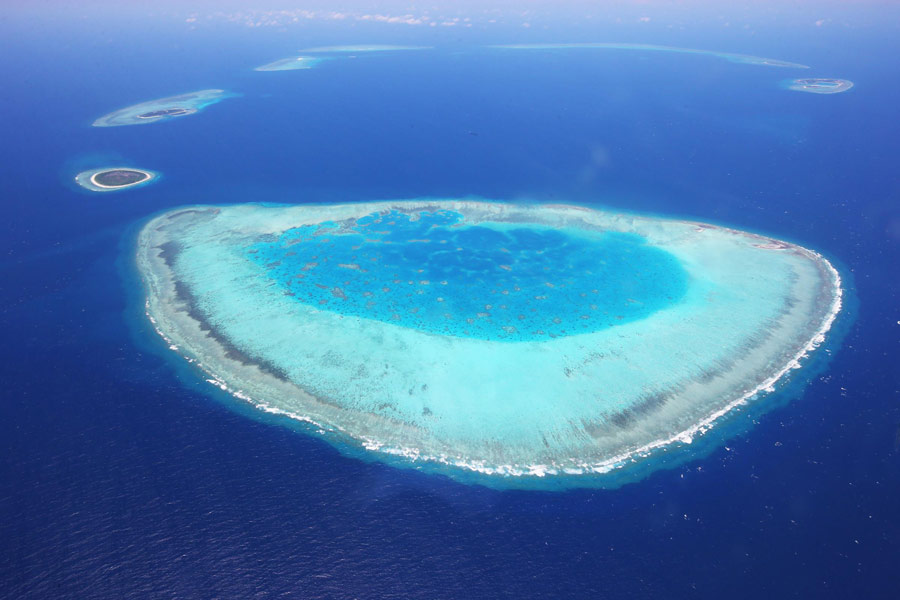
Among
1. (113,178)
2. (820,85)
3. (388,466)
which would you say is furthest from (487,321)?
(820,85)

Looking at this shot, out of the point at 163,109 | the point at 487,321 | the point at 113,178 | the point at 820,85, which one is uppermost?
the point at 163,109

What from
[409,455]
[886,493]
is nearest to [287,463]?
[409,455]

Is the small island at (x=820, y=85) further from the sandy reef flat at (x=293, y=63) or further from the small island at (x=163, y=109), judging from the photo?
the small island at (x=163, y=109)

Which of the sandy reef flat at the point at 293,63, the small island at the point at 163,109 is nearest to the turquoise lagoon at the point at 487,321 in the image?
the small island at the point at 163,109

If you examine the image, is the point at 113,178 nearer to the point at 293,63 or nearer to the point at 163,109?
the point at 163,109

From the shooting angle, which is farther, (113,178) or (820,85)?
(820,85)

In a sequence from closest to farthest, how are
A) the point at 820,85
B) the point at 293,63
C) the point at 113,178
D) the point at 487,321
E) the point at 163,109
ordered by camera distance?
the point at 487,321 < the point at 113,178 < the point at 163,109 < the point at 820,85 < the point at 293,63

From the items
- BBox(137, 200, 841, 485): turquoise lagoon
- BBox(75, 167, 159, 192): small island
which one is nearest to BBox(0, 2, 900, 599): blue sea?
BBox(75, 167, 159, 192): small island
